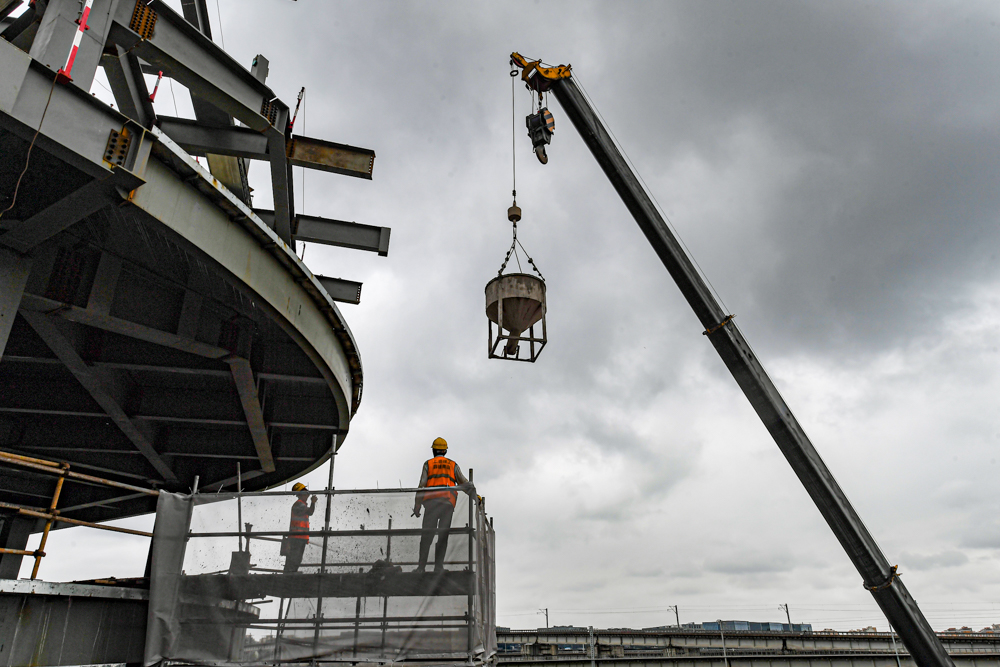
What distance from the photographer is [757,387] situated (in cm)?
1305

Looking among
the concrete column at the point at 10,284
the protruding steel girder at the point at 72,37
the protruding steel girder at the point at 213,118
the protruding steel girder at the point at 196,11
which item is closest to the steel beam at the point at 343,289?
the protruding steel girder at the point at 213,118

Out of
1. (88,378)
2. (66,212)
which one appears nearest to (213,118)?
(66,212)

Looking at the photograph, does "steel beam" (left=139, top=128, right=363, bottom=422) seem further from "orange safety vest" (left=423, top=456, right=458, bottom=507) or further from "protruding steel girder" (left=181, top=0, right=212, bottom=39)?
"protruding steel girder" (left=181, top=0, right=212, bottom=39)

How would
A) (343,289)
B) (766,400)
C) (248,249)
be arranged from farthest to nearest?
(343,289), (766,400), (248,249)

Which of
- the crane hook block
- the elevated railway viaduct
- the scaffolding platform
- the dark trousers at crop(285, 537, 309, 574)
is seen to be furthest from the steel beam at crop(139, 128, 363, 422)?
the elevated railway viaduct

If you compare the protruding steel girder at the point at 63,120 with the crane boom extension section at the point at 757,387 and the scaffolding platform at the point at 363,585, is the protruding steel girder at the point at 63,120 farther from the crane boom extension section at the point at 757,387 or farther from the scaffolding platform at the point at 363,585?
the crane boom extension section at the point at 757,387

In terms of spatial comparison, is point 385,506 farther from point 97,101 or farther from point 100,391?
point 100,391

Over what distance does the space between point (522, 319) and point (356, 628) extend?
721 centimetres

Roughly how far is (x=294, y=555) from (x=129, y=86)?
22.9 ft

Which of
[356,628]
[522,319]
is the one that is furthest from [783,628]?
[356,628]

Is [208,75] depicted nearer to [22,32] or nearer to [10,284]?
[22,32]

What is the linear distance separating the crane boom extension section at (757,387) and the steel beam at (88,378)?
447 inches

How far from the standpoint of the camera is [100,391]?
1226cm

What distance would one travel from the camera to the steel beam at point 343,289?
45.1 feet
